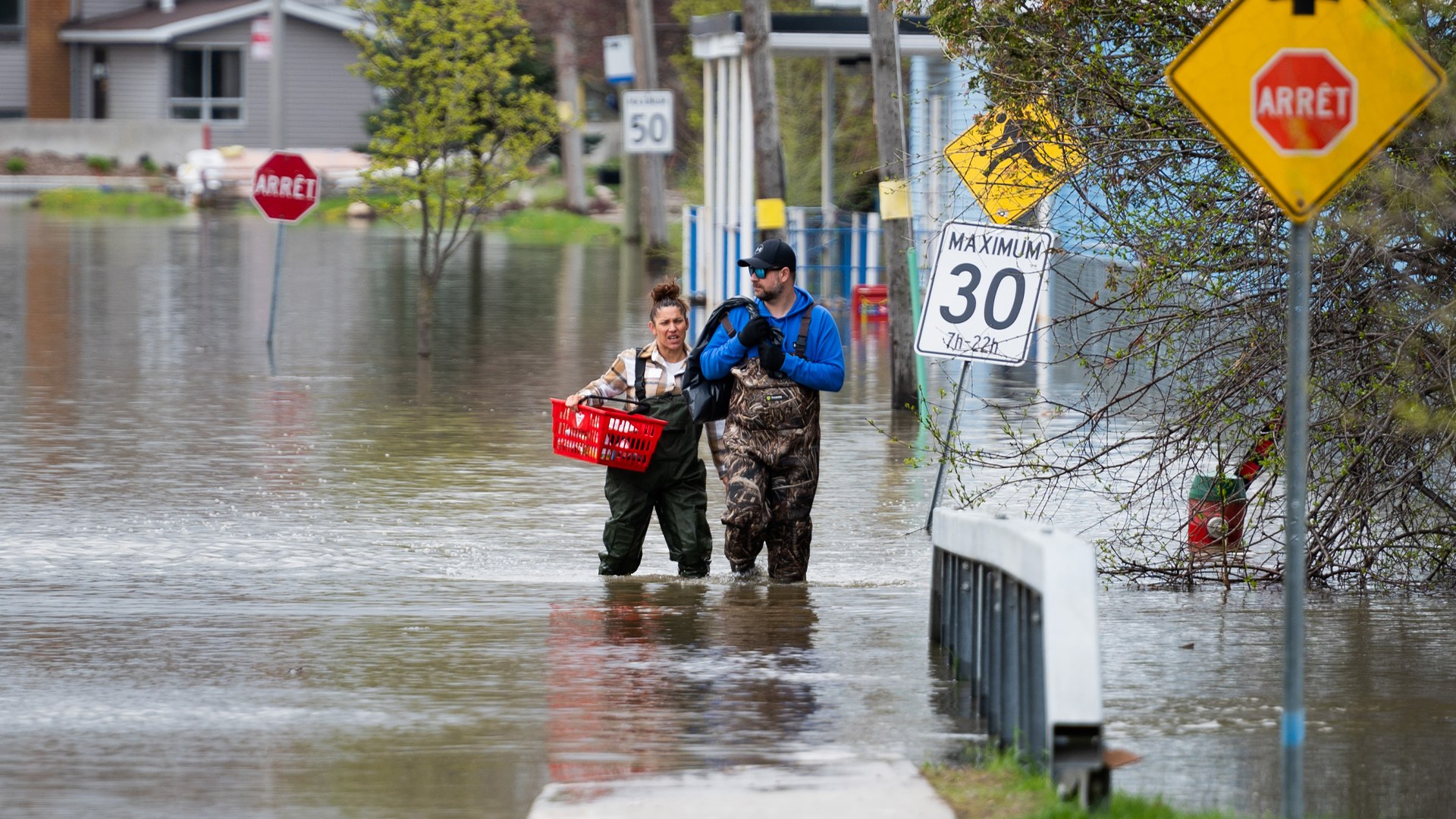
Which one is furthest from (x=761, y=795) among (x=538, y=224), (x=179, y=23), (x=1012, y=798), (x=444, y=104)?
(x=179, y=23)

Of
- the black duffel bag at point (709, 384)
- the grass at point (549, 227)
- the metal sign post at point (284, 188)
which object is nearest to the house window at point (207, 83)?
the grass at point (549, 227)

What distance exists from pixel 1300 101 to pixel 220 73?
2460 inches

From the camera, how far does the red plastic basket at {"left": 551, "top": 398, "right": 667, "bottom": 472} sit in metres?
8.96

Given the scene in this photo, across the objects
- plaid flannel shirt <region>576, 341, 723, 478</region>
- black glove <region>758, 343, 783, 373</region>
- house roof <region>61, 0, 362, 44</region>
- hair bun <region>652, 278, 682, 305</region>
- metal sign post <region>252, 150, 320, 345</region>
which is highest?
house roof <region>61, 0, 362, 44</region>

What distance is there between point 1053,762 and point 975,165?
545 centimetres

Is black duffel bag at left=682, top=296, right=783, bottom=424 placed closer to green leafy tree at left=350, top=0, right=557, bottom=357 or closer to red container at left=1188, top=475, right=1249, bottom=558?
red container at left=1188, top=475, right=1249, bottom=558

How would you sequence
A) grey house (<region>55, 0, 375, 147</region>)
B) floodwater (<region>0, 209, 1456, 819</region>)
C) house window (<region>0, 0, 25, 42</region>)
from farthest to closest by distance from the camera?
1. house window (<region>0, 0, 25, 42</region>)
2. grey house (<region>55, 0, 375, 147</region>)
3. floodwater (<region>0, 209, 1456, 819</region>)

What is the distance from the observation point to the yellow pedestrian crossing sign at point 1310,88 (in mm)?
5309

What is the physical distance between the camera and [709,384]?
9.01 metres

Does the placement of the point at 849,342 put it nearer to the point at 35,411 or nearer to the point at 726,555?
the point at 35,411

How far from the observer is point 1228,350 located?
8984mm

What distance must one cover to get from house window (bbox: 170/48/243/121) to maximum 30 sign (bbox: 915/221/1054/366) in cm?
5692

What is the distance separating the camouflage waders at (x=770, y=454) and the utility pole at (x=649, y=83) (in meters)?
27.2

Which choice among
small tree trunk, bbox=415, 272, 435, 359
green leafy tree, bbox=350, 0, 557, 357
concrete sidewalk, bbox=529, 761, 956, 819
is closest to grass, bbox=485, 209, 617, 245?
green leafy tree, bbox=350, 0, 557, 357
